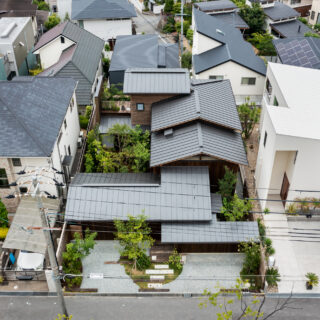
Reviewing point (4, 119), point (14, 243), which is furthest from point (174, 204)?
point (4, 119)

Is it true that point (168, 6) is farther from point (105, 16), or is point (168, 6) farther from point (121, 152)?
point (121, 152)

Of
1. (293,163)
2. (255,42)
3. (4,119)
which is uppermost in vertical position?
(4,119)

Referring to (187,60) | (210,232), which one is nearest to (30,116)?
(210,232)

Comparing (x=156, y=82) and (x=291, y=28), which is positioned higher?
(x=156, y=82)

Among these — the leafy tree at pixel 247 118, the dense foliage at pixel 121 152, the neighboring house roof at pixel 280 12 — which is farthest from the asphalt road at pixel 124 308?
the neighboring house roof at pixel 280 12

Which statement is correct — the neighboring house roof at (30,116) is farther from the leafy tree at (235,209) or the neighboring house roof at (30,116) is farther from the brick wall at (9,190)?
the leafy tree at (235,209)

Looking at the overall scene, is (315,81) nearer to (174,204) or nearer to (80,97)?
(174,204)
